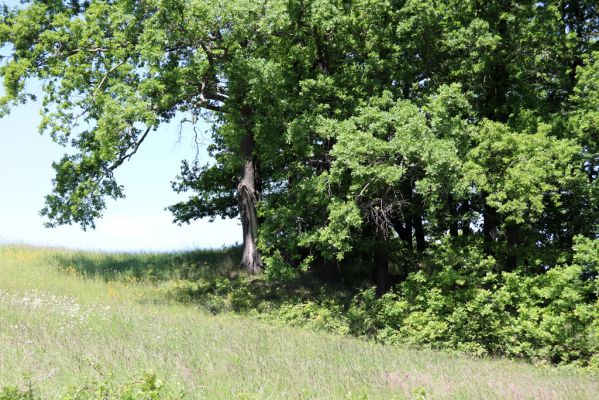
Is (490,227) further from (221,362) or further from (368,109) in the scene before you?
(221,362)

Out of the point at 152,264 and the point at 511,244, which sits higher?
the point at 511,244

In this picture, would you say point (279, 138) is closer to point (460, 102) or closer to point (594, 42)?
point (460, 102)

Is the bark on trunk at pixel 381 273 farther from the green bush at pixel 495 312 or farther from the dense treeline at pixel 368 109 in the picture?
the green bush at pixel 495 312

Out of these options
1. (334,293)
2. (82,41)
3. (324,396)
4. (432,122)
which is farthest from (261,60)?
(324,396)

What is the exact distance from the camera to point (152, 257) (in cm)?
2898

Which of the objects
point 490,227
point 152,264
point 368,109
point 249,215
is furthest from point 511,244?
point 152,264

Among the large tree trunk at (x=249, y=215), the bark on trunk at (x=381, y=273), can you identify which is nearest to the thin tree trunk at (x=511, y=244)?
the bark on trunk at (x=381, y=273)

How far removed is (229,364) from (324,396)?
2.25 m

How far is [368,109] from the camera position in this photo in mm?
18047

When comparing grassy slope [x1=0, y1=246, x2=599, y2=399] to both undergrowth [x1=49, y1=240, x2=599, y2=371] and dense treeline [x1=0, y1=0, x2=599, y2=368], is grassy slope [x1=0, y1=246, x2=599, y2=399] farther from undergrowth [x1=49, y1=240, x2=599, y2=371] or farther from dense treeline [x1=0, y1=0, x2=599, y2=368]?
dense treeline [x1=0, y1=0, x2=599, y2=368]

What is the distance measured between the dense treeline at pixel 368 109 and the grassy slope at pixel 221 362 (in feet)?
17.7

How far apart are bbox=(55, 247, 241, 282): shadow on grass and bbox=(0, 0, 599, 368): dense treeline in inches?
133

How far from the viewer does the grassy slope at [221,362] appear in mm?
8773

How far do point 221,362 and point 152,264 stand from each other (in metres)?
17.5
